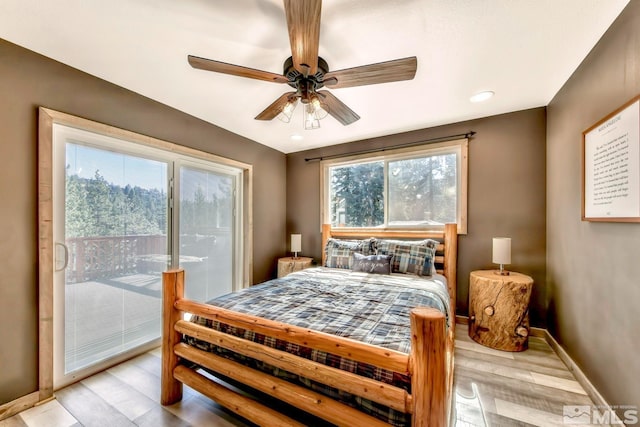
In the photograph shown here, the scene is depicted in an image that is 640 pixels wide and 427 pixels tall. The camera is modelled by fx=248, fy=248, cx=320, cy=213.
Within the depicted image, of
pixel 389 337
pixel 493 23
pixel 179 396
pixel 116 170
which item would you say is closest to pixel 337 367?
pixel 389 337

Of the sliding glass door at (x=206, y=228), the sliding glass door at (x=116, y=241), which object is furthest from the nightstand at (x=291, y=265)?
the sliding glass door at (x=116, y=241)

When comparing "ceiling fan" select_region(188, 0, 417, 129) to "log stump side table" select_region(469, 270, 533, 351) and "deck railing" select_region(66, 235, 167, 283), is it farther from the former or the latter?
"log stump side table" select_region(469, 270, 533, 351)

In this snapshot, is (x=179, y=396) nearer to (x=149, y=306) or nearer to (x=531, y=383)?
(x=149, y=306)

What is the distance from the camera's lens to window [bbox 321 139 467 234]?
3.23 m

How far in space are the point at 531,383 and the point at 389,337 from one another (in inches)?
61.2

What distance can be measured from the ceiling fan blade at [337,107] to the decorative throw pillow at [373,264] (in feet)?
5.23

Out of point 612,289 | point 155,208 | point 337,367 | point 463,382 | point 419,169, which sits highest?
point 419,169

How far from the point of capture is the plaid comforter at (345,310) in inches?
48.7

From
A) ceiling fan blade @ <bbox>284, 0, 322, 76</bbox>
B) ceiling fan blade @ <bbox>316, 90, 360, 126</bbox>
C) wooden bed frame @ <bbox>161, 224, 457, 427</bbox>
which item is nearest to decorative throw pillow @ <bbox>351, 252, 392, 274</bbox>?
wooden bed frame @ <bbox>161, 224, 457, 427</bbox>

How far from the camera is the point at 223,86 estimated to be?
89.4 inches

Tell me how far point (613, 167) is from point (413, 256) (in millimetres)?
1751

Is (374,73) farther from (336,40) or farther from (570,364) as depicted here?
(570,364)

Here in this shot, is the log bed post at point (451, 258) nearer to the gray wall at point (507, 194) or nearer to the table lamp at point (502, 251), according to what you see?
the gray wall at point (507, 194)

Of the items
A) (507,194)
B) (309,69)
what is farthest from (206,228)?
(507,194)
